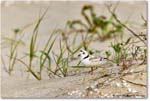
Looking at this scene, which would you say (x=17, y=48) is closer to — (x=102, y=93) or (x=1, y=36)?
(x=1, y=36)

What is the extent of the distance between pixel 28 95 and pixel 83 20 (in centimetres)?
41

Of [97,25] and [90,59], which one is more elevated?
[97,25]

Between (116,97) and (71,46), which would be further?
(71,46)

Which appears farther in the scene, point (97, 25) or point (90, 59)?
point (97, 25)

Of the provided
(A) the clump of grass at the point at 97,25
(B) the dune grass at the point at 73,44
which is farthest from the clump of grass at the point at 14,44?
(A) the clump of grass at the point at 97,25

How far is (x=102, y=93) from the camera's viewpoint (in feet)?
8.18

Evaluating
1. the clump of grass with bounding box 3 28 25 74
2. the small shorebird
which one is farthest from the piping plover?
the clump of grass with bounding box 3 28 25 74

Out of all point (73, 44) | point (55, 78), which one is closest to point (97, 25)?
point (73, 44)

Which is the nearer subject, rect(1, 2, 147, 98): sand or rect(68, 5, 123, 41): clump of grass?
rect(1, 2, 147, 98): sand

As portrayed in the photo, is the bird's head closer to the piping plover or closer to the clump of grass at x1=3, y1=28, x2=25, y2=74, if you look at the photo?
the piping plover

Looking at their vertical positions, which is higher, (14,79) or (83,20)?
(83,20)

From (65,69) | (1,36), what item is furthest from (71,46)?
(1,36)

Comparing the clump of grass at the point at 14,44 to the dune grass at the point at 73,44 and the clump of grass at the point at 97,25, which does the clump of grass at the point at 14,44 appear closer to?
the dune grass at the point at 73,44

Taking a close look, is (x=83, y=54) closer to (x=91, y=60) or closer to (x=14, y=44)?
(x=91, y=60)
